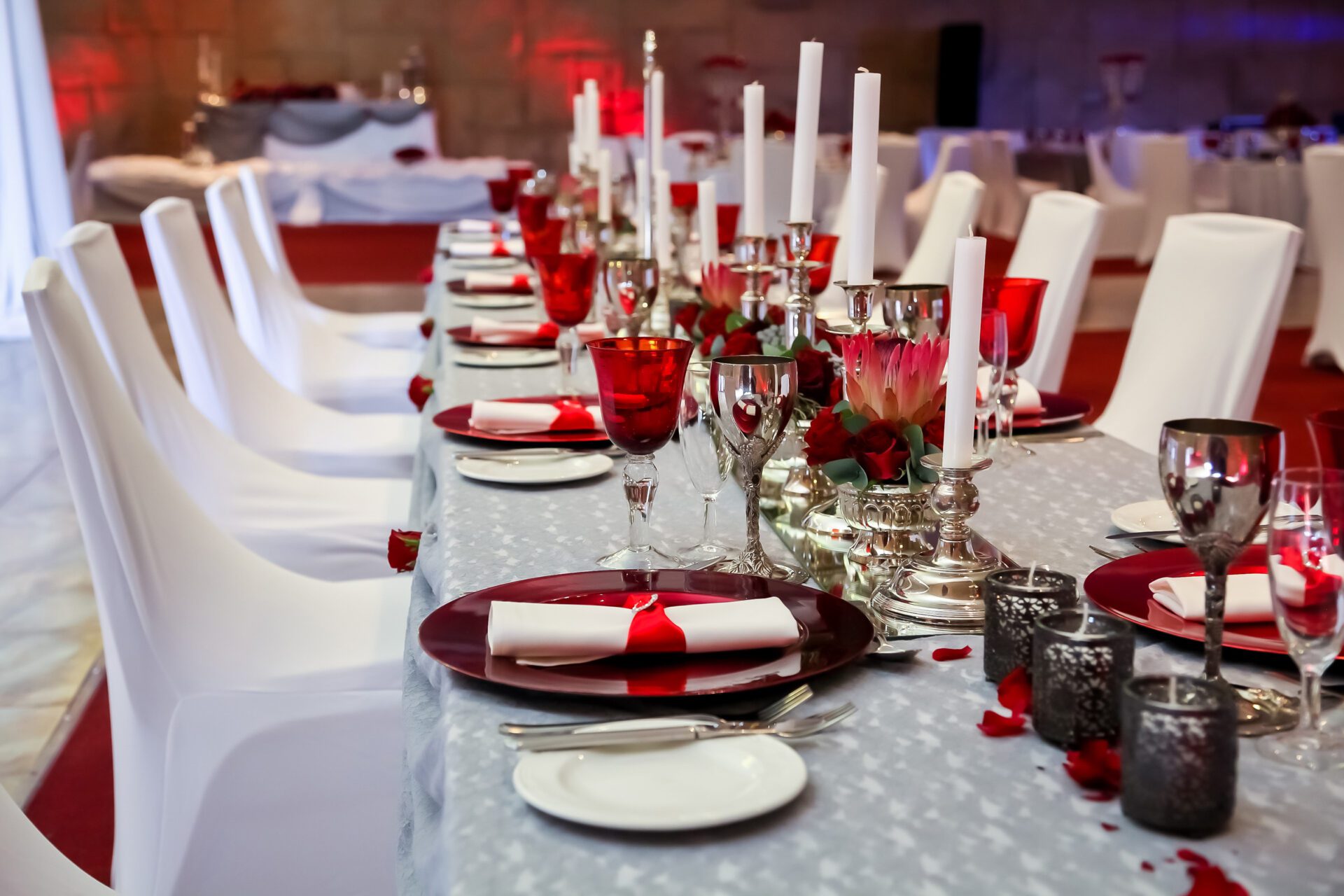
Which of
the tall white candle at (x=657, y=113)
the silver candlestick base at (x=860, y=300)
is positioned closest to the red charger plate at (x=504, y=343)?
the tall white candle at (x=657, y=113)

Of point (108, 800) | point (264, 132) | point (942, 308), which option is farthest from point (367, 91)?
point (942, 308)

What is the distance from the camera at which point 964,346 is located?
96cm

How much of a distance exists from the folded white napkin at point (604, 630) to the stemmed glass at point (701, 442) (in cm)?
23

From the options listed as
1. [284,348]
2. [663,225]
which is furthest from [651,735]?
[284,348]

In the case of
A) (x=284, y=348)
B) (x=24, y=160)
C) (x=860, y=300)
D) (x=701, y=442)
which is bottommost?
(x=284, y=348)

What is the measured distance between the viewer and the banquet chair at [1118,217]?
8172 mm

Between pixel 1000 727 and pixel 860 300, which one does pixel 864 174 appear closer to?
pixel 860 300

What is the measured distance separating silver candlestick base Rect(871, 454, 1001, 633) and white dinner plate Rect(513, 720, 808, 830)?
10.4 inches

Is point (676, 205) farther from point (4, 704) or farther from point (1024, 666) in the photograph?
point (1024, 666)

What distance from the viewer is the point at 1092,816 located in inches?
28.1

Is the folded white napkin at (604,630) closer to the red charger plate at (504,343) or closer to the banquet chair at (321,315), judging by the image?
the red charger plate at (504,343)

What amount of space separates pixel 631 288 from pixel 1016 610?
1018mm

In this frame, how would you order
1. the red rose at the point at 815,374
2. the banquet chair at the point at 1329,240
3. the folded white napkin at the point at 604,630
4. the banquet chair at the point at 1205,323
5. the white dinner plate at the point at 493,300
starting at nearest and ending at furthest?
the folded white napkin at the point at 604,630 → the red rose at the point at 815,374 → the banquet chair at the point at 1205,323 → the white dinner plate at the point at 493,300 → the banquet chair at the point at 1329,240

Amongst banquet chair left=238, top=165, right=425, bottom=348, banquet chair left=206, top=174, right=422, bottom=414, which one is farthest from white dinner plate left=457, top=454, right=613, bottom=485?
banquet chair left=238, top=165, right=425, bottom=348
